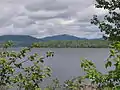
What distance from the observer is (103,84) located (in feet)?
11.6

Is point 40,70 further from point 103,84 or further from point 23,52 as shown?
point 103,84

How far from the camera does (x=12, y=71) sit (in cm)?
569

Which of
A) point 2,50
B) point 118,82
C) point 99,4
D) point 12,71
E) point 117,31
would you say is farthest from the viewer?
point 99,4

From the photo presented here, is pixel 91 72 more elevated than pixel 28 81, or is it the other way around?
pixel 91 72

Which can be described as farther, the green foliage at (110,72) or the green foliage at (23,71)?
the green foliage at (23,71)

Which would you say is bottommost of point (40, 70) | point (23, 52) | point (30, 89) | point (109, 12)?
point (30, 89)

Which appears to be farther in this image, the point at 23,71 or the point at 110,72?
the point at 23,71

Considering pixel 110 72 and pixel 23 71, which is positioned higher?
pixel 110 72

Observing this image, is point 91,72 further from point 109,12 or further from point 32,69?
point 109,12

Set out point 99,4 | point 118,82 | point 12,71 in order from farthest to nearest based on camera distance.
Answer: point 99,4
point 12,71
point 118,82

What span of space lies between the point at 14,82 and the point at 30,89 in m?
0.35

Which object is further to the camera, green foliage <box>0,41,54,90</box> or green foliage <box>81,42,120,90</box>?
green foliage <box>0,41,54,90</box>

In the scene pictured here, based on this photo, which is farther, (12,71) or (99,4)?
(99,4)

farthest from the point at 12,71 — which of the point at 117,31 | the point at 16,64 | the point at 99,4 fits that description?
the point at 99,4
